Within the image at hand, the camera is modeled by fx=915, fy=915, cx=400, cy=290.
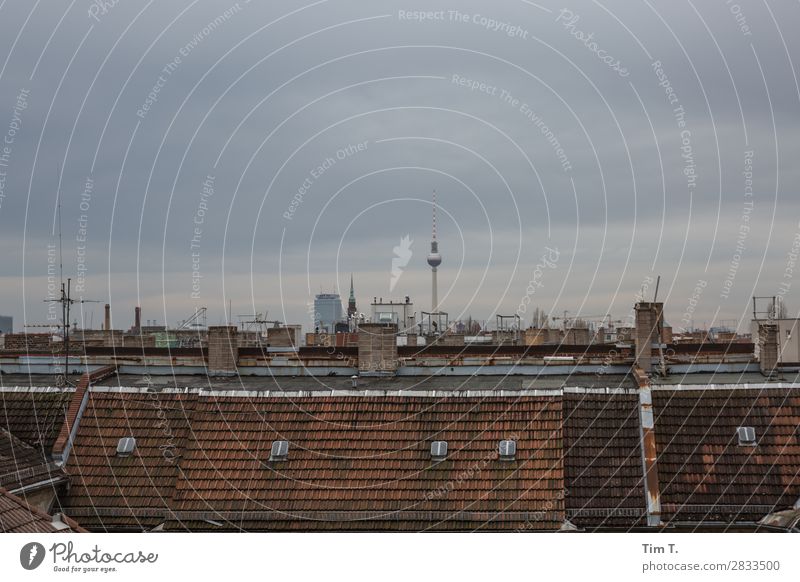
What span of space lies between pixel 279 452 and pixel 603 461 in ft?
29.5

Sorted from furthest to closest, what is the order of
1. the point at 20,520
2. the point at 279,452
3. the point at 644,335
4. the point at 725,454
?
the point at 644,335 < the point at 725,454 < the point at 279,452 < the point at 20,520

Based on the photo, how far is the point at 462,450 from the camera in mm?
25094

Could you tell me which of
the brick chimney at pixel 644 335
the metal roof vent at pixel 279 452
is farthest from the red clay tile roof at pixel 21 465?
the brick chimney at pixel 644 335

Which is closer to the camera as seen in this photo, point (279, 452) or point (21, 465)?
point (21, 465)

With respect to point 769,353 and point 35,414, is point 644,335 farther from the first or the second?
point 35,414

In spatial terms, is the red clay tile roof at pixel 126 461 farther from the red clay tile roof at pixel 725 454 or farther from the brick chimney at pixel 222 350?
→ the red clay tile roof at pixel 725 454

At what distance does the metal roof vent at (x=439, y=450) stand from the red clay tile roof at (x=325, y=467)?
19 centimetres

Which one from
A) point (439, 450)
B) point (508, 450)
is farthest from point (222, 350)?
point (508, 450)

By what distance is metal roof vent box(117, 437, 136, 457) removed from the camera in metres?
26.2

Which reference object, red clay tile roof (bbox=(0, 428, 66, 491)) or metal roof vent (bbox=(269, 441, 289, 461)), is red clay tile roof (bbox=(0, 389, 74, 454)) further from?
metal roof vent (bbox=(269, 441, 289, 461))

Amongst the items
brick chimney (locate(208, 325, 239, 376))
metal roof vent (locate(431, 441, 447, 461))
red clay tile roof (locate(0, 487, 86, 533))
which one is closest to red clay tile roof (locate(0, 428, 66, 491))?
red clay tile roof (locate(0, 487, 86, 533))

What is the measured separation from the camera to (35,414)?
2808cm

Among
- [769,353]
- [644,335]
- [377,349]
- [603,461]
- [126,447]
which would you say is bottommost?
[603,461]
